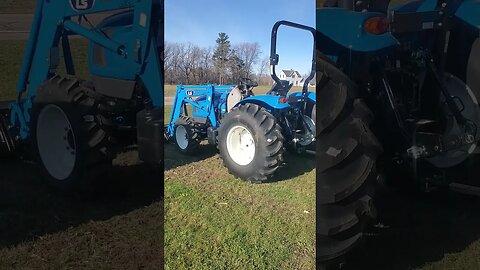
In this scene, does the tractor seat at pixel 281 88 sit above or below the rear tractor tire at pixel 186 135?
above

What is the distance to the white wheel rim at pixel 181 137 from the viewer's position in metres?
1.56

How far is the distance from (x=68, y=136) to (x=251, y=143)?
692 mm

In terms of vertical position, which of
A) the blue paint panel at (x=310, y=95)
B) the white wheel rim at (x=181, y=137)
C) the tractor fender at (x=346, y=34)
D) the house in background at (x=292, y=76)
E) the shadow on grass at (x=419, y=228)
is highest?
the tractor fender at (x=346, y=34)

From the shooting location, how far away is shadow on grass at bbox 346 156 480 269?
2334mm

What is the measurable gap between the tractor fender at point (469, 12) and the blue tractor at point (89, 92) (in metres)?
1.47

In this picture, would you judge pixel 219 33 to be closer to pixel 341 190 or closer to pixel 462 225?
pixel 341 190

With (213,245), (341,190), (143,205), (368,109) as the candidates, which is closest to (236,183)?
(213,245)

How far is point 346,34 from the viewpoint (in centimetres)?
181

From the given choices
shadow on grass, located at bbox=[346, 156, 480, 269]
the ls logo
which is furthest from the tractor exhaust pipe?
shadow on grass, located at bbox=[346, 156, 480, 269]

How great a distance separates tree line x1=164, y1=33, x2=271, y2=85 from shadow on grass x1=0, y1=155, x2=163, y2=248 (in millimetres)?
374

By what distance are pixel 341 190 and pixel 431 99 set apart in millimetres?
718

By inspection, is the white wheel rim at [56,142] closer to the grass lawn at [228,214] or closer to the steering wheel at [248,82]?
the grass lawn at [228,214]

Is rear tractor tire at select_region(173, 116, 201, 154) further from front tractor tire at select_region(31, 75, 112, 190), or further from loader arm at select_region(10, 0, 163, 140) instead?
front tractor tire at select_region(31, 75, 112, 190)

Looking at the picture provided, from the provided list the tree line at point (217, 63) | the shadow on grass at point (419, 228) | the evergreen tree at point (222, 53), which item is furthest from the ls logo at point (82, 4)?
the shadow on grass at point (419, 228)
